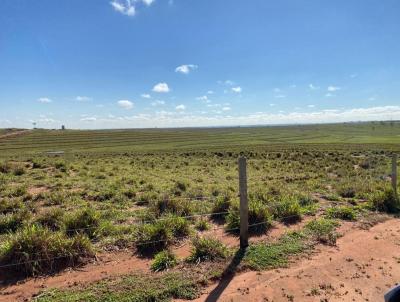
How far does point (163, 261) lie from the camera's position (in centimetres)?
551

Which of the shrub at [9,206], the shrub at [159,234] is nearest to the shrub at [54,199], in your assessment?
the shrub at [9,206]

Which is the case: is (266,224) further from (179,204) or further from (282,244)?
(179,204)

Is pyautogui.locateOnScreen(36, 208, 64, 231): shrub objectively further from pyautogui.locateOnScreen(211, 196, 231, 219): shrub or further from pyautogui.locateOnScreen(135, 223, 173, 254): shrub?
pyautogui.locateOnScreen(211, 196, 231, 219): shrub

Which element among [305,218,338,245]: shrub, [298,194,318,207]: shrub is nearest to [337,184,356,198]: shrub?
[298,194,318,207]: shrub

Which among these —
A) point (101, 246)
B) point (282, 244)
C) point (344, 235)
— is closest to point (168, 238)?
point (101, 246)

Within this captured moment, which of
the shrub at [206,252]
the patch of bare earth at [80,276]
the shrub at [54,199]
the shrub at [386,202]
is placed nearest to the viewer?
the patch of bare earth at [80,276]

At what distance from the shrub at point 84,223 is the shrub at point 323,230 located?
16.1 ft

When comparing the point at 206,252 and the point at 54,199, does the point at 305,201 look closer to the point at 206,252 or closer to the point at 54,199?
the point at 206,252

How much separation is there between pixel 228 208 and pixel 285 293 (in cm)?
438

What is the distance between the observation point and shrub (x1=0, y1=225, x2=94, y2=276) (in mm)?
5312

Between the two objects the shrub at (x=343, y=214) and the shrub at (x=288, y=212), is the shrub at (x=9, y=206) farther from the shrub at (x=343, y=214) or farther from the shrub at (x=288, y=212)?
the shrub at (x=343, y=214)

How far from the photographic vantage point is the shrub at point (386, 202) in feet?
28.7

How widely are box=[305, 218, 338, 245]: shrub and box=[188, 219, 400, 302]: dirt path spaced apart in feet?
0.85

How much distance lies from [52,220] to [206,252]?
14.6ft
